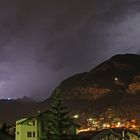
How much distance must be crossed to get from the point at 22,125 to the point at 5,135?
9432mm

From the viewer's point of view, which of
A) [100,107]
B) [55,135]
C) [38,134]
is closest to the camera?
[55,135]

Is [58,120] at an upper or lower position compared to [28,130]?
lower

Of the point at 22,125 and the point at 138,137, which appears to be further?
the point at 138,137

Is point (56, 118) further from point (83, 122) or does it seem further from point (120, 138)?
point (83, 122)

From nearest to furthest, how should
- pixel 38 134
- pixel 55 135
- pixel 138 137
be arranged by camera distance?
pixel 55 135 < pixel 38 134 < pixel 138 137

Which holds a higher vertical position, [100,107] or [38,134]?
[100,107]

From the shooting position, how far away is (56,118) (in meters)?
51.5

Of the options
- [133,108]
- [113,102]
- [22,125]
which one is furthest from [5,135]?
[113,102]

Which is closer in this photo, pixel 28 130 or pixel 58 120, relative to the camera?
pixel 58 120

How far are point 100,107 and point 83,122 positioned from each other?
75.9 ft

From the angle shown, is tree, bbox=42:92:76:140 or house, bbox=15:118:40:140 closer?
tree, bbox=42:92:76:140

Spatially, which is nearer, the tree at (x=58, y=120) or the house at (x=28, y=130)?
the tree at (x=58, y=120)

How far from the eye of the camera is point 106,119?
172500mm

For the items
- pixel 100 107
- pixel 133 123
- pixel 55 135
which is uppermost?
pixel 100 107
